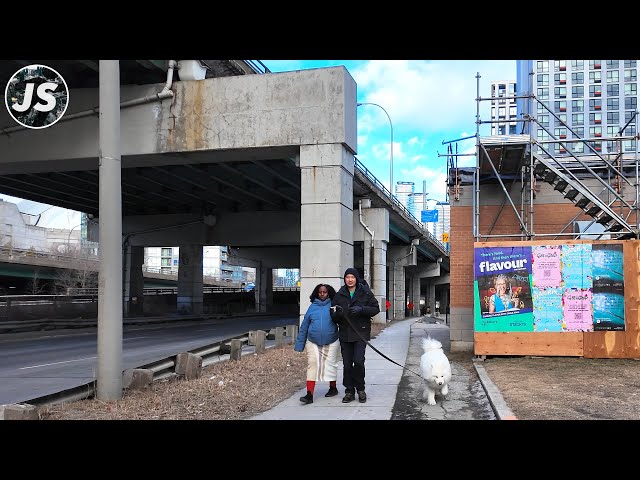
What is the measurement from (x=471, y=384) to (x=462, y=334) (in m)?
4.94

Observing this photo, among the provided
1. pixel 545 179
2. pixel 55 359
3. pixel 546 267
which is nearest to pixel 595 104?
pixel 545 179

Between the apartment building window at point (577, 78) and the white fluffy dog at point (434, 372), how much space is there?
109m

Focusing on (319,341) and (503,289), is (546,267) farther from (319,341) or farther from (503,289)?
(319,341)

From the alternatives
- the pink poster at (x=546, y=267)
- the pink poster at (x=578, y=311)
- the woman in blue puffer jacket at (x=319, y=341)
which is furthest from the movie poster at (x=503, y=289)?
the woman in blue puffer jacket at (x=319, y=341)

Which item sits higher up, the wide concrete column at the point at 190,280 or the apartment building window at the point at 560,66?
the apartment building window at the point at 560,66

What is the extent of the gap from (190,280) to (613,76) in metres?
88.3

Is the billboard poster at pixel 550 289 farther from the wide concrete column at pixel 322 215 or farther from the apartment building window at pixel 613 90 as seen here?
the apartment building window at pixel 613 90

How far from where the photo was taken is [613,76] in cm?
10181

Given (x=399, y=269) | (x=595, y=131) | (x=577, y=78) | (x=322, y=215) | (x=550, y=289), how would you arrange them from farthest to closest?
1. (x=577, y=78)
2. (x=595, y=131)
3. (x=399, y=269)
4. (x=322, y=215)
5. (x=550, y=289)

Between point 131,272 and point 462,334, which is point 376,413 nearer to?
point 462,334

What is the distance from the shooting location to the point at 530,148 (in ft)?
46.1

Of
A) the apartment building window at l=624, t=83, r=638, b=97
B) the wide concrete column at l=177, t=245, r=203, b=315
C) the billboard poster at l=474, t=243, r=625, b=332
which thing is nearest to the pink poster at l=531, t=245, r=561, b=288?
the billboard poster at l=474, t=243, r=625, b=332

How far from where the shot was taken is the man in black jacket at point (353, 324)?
845cm
